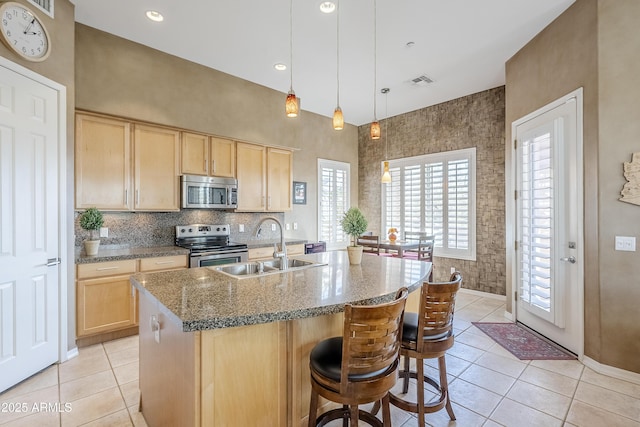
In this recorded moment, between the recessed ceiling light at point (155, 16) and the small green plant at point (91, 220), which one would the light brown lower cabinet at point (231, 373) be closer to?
the small green plant at point (91, 220)

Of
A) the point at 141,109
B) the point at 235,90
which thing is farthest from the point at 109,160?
the point at 235,90

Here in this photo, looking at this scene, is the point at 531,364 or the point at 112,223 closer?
the point at 531,364

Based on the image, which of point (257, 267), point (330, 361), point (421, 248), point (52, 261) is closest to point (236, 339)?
point (330, 361)

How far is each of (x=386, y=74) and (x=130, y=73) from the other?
332 cm

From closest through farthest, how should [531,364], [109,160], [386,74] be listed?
[531,364] < [109,160] < [386,74]

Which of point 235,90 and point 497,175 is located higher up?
point 235,90

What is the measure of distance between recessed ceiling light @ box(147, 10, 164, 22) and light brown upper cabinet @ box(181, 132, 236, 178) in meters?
1.26

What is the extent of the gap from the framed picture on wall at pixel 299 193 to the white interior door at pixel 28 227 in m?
3.45

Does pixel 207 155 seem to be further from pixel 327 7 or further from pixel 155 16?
pixel 327 7

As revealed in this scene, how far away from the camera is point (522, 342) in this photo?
10.8ft

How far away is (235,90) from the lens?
4492 millimetres

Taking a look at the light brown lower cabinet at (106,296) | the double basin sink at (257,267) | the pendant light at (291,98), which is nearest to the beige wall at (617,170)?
the double basin sink at (257,267)

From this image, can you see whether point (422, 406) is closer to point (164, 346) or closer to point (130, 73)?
point (164, 346)

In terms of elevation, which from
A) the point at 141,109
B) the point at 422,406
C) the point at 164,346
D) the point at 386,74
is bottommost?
the point at 422,406
